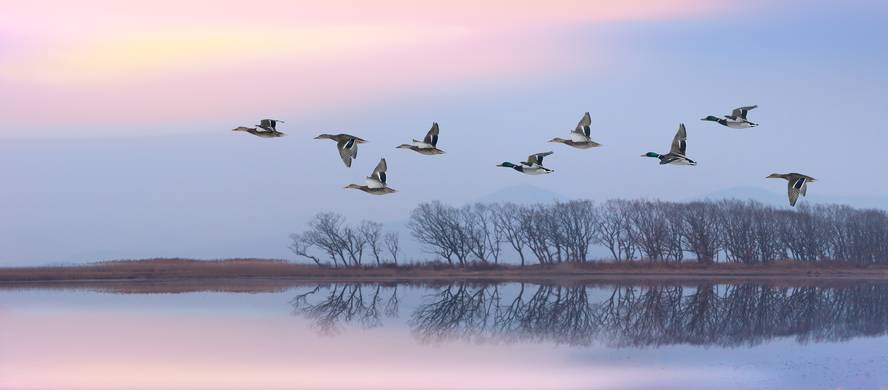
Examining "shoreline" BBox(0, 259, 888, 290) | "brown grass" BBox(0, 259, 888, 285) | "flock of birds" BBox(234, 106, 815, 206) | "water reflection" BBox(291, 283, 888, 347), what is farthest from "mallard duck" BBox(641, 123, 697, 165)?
"brown grass" BBox(0, 259, 888, 285)

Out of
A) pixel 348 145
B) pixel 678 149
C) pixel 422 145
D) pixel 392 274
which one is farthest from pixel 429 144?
pixel 392 274

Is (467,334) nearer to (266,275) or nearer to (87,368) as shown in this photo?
(87,368)

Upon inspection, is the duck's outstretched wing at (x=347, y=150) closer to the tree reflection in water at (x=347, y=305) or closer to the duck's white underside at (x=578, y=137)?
the duck's white underside at (x=578, y=137)

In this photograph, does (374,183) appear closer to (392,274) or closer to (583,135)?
(583,135)

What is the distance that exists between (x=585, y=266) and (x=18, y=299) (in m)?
47.9

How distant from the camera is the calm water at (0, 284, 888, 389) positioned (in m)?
30.7

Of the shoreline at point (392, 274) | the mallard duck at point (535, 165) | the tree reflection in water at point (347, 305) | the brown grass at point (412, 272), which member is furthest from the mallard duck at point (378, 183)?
the brown grass at point (412, 272)

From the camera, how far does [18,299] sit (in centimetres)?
5697

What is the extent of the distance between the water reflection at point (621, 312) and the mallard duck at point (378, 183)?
11098 millimetres

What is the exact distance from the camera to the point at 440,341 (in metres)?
38.6

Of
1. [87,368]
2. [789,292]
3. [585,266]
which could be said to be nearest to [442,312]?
[87,368]

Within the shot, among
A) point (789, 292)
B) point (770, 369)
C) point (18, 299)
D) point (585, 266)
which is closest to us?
point (770, 369)

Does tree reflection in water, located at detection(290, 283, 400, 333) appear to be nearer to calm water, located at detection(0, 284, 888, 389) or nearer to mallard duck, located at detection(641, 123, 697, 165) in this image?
calm water, located at detection(0, 284, 888, 389)

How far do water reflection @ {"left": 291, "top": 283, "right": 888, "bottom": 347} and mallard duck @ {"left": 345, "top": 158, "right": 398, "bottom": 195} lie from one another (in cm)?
1110
